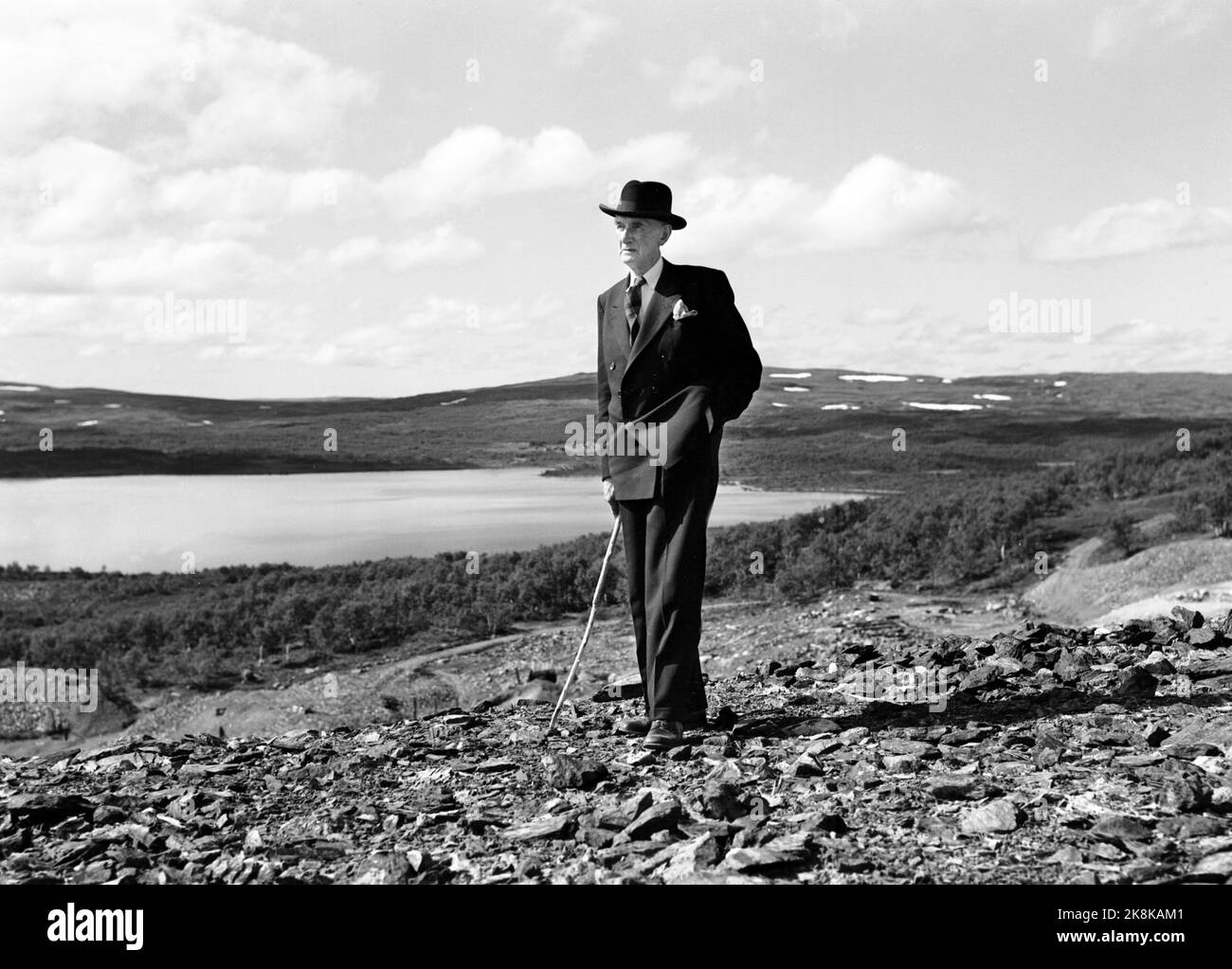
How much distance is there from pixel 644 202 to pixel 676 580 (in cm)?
181

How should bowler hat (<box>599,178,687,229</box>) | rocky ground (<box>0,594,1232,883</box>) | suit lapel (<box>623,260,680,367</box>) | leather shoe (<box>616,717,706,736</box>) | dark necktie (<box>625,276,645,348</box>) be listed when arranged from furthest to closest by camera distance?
leather shoe (<box>616,717,706,736</box>)
dark necktie (<box>625,276,645,348</box>)
suit lapel (<box>623,260,680,367</box>)
bowler hat (<box>599,178,687,229</box>)
rocky ground (<box>0,594,1232,883</box>)

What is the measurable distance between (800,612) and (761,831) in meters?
9.51

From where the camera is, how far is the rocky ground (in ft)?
14.3

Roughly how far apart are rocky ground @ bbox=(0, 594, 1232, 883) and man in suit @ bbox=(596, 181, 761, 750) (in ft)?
1.50

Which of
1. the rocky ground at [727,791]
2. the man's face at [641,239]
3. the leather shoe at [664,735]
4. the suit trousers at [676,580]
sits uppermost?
the man's face at [641,239]

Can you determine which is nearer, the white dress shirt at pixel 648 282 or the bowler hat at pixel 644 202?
the bowler hat at pixel 644 202

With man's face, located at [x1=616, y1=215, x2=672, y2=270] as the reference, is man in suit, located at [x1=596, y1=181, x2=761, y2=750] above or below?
below

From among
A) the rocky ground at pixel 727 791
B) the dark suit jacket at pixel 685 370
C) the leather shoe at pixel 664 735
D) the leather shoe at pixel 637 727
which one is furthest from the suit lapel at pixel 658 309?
the rocky ground at pixel 727 791

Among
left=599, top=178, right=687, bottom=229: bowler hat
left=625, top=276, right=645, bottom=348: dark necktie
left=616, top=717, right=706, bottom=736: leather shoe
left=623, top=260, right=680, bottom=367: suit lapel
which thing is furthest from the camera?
left=616, top=717, right=706, bottom=736: leather shoe

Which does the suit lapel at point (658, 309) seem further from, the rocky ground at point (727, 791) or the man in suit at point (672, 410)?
the rocky ground at point (727, 791)

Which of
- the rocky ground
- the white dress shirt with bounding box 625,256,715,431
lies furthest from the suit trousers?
the white dress shirt with bounding box 625,256,715,431

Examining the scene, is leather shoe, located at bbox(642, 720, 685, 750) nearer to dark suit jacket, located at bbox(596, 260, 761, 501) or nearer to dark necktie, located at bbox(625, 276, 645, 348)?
dark suit jacket, located at bbox(596, 260, 761, 501)

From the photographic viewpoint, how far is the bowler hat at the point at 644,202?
19.0ft

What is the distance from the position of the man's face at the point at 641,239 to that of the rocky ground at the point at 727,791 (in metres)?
2.40
